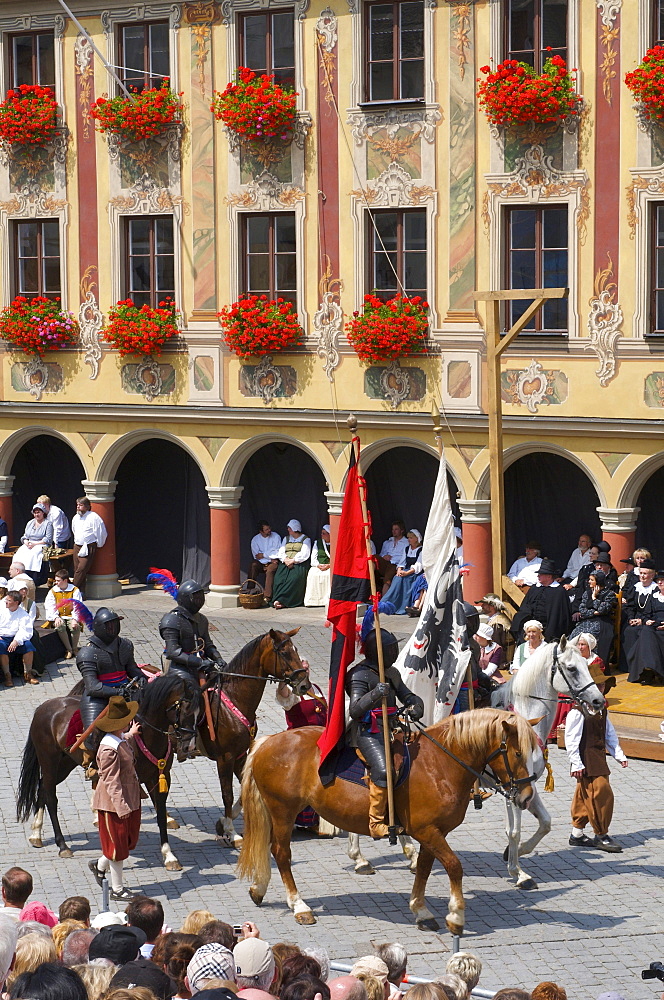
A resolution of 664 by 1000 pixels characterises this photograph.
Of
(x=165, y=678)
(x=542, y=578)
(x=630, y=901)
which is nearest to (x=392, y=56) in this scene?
(x=542, y=578)

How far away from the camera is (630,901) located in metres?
11.8

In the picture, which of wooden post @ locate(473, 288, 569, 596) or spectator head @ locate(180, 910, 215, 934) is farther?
wooden post @ locate(473, 288, 569, 596)

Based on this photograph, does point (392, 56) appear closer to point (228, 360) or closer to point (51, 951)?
point (228, 360)

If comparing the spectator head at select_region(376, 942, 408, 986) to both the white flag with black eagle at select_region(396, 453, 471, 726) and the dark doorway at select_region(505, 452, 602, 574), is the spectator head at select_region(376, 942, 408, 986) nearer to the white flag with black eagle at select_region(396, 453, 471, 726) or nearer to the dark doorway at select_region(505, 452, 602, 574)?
the white flag with black eagle at select_region(396, 453, 471, 726)

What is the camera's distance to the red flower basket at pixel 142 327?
78.5ft

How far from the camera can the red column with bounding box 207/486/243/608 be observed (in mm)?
24453

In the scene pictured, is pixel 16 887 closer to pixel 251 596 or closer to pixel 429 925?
pixel 429 925

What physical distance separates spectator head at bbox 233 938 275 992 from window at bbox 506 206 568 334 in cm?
1500

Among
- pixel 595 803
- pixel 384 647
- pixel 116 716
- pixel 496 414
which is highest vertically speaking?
pixel 496 414

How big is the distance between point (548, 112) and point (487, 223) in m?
1.76

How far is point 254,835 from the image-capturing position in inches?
461

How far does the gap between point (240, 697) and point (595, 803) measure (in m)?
3.20

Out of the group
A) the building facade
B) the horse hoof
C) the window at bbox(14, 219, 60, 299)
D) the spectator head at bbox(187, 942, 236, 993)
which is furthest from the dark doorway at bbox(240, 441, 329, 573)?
the spectator head at bbox(187, 942, 236, 993)

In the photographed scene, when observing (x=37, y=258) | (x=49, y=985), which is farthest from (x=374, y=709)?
(x=37, y=258)
